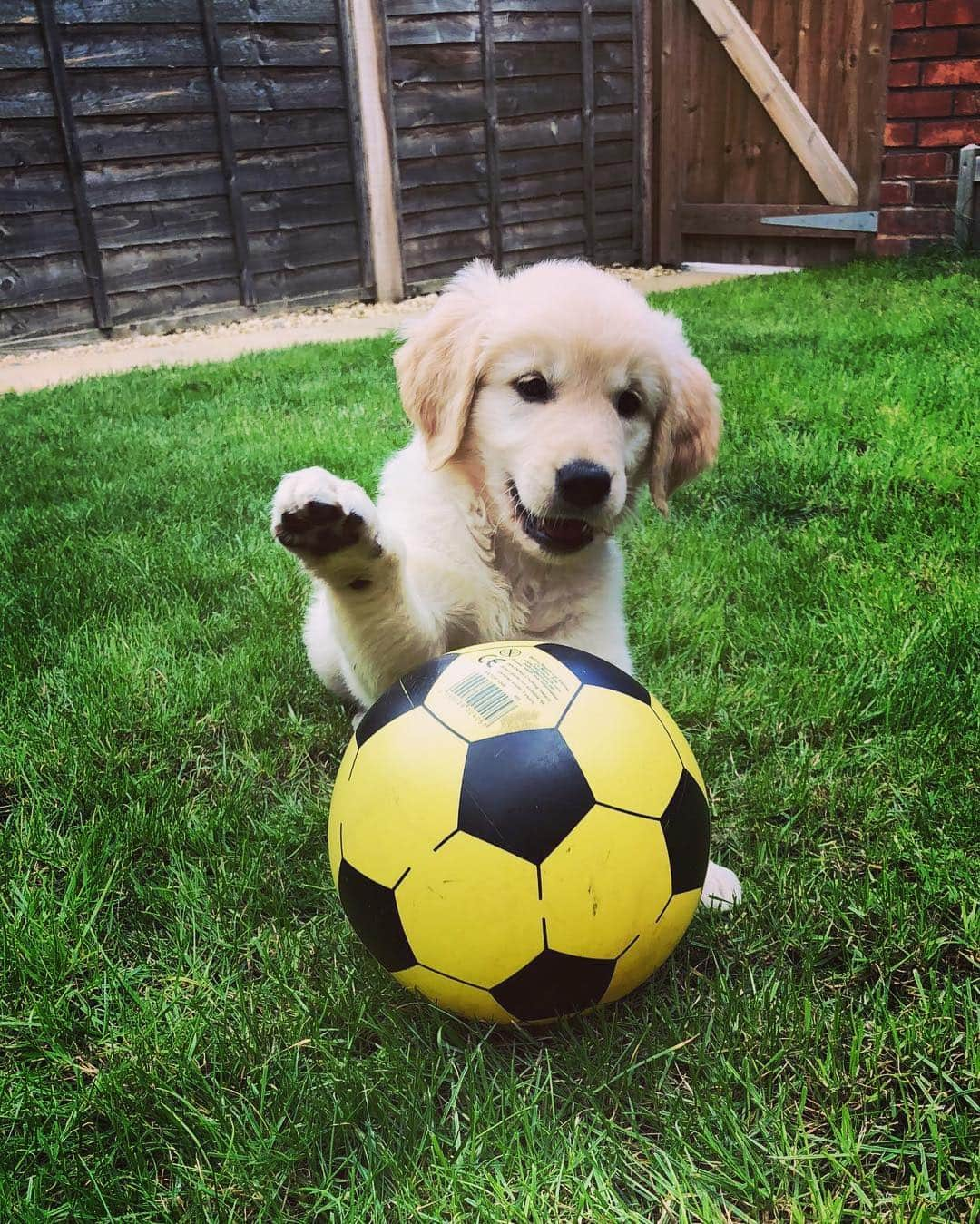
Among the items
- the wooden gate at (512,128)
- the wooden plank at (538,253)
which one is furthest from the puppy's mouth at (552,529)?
the wooden plank at (538,253)

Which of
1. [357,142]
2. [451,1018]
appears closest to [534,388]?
[451,1018]

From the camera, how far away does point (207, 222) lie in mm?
8992

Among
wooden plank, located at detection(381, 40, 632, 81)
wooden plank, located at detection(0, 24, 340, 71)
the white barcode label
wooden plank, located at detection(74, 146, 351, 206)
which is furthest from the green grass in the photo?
wooden plank, located at detection(381, 40, 632, 81)

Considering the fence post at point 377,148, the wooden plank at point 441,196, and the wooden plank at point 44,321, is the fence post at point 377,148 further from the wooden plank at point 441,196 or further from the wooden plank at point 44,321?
the wooden plank at point 44,321

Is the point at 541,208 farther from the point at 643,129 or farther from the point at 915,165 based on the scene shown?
the point at 915,165

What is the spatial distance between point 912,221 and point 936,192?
0.31 m

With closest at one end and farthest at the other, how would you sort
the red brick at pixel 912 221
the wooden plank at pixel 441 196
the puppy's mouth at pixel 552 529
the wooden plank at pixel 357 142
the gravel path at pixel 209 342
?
the puppy's mouth at pixel 552 529, the gravel path at pixel 209 342, the red brick at pixel 912 221, the wooden plank at pixel 357 142, the wooden plank at pixel 441 196

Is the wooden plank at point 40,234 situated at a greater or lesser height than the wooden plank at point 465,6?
lesser

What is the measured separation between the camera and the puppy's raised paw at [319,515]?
1.67m

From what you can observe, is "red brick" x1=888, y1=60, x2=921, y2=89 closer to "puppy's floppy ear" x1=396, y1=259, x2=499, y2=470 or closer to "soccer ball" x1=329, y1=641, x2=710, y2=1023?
"puppy's floppy ear" x1=396, y1=259, x2=499, y2=470

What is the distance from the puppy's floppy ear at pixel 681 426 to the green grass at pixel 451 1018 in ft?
1.71

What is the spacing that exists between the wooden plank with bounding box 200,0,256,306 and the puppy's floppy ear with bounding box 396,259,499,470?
740cm

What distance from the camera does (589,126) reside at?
11.1m

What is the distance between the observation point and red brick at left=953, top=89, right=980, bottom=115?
8234 millimetres
